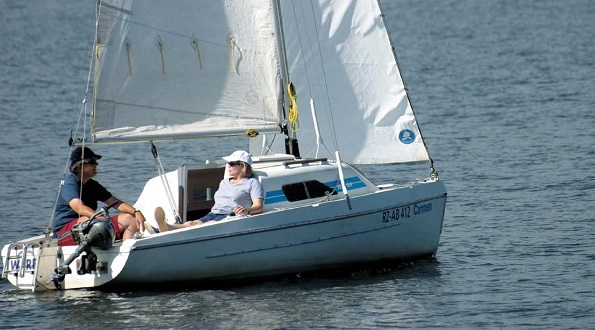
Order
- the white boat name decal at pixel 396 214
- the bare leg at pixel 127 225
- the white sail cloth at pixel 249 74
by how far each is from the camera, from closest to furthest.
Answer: the bare leg at pixel 127 225
the white sail cloth at pixel 249 74
the white boat name decal at pixel 396 214

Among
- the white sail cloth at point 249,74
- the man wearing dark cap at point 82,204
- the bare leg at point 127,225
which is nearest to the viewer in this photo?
the bare leg at point 127,225

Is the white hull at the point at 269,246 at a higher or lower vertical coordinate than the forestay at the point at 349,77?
lower

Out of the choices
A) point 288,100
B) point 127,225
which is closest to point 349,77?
point 288,100

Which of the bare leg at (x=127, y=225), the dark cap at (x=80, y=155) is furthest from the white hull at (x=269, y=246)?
the dark cap at (x=80, y=155)

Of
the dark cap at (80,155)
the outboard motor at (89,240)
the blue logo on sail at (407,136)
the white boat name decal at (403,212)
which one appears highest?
the blue logo on sail at (407,136)

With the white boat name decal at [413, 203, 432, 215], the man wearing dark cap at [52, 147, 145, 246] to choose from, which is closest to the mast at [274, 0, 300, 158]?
the white boat name decal at [413, 203, 432, 215]

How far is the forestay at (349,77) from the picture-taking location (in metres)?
17.6

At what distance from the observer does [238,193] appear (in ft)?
51.1

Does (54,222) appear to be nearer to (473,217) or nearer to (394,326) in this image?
(394,326)

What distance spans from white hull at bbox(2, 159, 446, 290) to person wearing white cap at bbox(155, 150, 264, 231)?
26 cm

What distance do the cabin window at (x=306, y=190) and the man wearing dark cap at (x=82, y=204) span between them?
185cm

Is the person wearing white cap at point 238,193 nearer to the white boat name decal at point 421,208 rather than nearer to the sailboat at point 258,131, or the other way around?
the sailboat at point 258,131

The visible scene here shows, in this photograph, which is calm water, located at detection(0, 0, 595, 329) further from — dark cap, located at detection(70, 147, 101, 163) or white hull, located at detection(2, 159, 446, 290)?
dark cap, located at detection(70, 147, 101, 163)

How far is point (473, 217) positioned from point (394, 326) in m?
6.64
